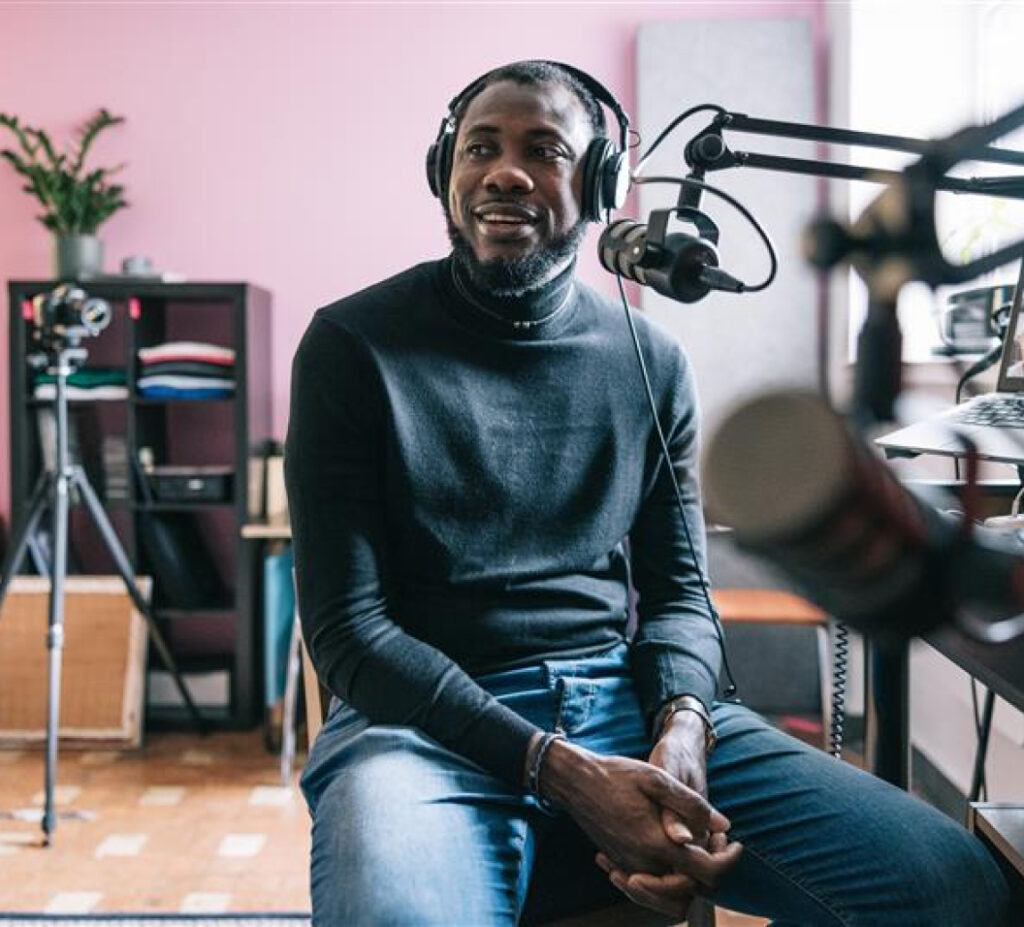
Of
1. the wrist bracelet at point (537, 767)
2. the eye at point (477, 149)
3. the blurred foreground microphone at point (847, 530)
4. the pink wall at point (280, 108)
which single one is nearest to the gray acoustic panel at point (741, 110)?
the pink wall at point (280, 108)

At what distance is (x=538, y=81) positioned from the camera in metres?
1.45

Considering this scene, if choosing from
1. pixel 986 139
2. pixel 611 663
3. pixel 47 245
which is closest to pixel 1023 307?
pixel 611 663

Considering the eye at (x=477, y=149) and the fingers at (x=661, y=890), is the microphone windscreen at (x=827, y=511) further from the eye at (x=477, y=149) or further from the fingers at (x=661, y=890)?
the eye at (x=477, y=149)

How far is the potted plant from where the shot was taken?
3367mm

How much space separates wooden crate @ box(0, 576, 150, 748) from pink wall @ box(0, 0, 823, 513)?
611 mm

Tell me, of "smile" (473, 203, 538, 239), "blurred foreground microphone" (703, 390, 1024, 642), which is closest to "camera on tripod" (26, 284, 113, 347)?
"smile" (473, 203, 538, 239)

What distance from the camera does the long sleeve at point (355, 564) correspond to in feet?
4.00

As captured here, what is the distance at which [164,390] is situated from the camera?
328 centimetres

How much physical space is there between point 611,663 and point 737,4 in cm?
278

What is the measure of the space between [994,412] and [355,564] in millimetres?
746

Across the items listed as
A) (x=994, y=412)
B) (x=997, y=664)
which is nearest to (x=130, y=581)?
(x=994, y=412)

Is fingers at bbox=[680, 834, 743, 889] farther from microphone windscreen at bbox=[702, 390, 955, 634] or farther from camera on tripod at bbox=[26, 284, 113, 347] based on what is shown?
camera on tripod at bbox=[26, 284, 113, 347]

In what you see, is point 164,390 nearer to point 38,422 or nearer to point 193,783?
point 38,422

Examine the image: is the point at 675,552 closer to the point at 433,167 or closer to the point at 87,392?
the point at 433,167
